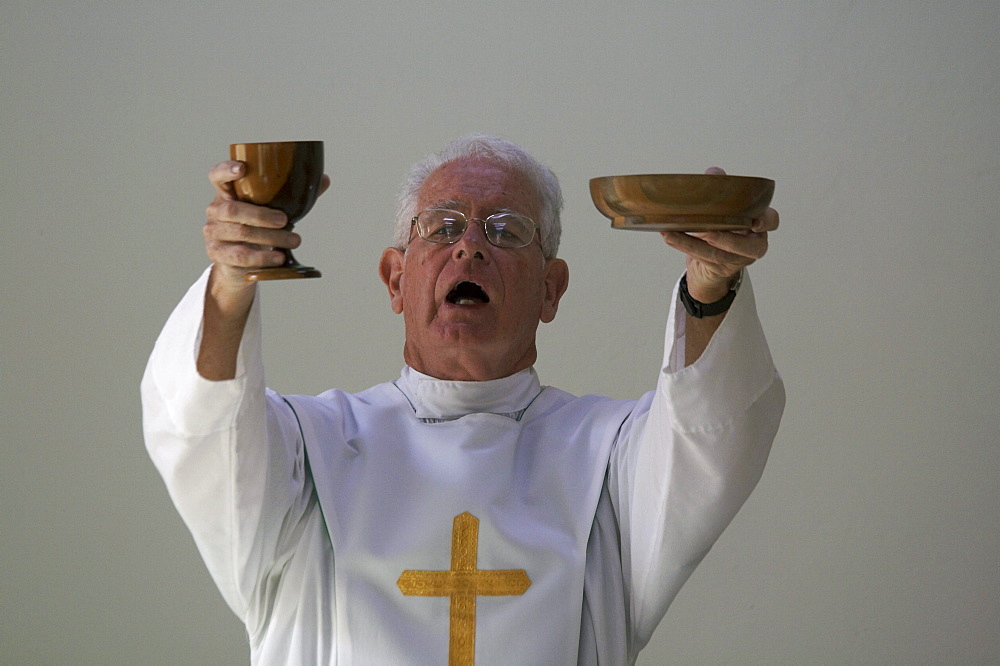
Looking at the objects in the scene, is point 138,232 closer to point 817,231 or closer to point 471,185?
point 471,185

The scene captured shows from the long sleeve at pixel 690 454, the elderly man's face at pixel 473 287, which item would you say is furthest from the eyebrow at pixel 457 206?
the long sleeve at pixel 690 454

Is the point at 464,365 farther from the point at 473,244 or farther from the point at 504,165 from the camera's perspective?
the point at 504,165

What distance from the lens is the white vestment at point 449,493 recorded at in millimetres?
2107

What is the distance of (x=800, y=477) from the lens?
13.2 feet

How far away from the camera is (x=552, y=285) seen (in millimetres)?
2871

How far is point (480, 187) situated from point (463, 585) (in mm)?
877

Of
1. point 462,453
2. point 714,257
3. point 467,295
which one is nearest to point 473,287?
point 467,295

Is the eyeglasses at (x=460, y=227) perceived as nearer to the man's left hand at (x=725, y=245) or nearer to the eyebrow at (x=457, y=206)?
the eyebrow at (x=457, y=206)

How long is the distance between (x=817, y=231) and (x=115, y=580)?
263cm

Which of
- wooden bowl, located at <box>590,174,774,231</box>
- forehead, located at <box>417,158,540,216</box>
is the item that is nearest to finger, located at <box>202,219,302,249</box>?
wooden bowl, located at <box>590,174,774,231</box>

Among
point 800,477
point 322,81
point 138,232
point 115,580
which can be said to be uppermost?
point 322,81

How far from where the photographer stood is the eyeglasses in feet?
8.75

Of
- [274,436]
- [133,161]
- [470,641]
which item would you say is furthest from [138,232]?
[470,641]

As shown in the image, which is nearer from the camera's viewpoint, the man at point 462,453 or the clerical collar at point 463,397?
the man at point 462,453
